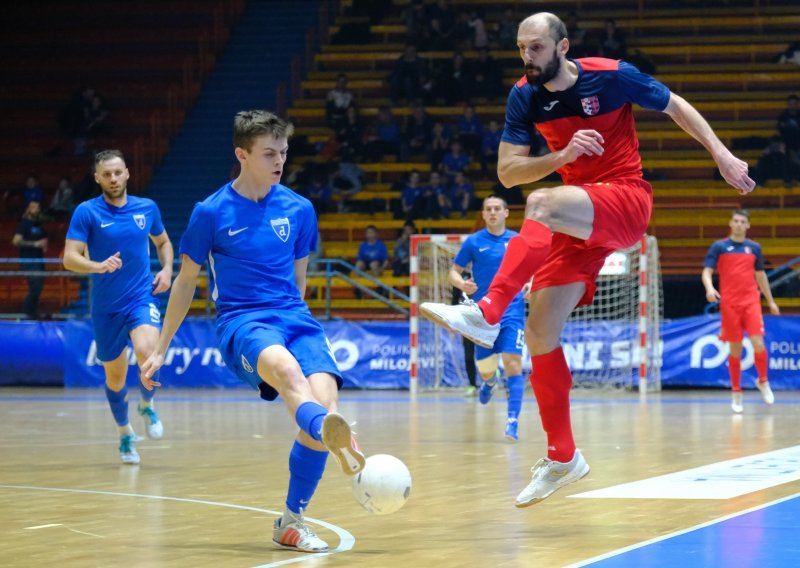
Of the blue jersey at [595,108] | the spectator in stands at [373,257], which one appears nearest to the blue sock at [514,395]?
the blue jersey at [595,108]

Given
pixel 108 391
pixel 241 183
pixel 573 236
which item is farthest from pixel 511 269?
pixel 108 391

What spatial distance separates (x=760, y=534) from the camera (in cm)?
593

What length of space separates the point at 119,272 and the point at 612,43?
1653cm

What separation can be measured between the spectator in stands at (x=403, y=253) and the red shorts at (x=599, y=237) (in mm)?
15061

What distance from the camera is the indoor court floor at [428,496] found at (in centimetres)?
567

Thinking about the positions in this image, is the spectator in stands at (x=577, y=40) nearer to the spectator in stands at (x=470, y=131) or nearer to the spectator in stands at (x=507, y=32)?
the spectator in stands at (x=507, y=32)

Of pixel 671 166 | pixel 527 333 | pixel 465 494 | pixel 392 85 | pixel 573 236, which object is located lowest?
pixel 465 494

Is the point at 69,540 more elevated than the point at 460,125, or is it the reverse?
the point at 460,125

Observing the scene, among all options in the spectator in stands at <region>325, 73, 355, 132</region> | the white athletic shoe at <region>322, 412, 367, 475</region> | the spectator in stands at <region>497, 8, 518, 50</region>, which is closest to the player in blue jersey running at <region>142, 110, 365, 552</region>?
the white athletic shoe at <region>322, 412, 367, 475</region>

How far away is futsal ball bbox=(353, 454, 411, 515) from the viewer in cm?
539

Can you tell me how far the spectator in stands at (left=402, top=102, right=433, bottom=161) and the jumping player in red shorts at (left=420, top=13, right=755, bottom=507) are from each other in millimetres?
18279

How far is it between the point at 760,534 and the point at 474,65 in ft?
67.5

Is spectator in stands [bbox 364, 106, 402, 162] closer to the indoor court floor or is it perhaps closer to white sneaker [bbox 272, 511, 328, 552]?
the indoor court floor

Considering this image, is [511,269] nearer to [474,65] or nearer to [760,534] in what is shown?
[760,534]
